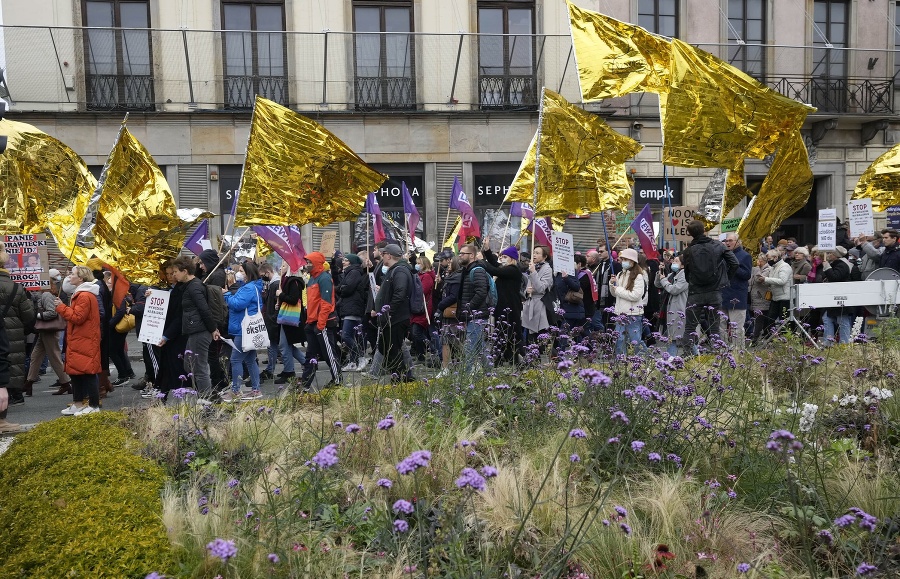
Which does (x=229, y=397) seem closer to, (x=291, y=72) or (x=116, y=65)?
(x=291, y=72)

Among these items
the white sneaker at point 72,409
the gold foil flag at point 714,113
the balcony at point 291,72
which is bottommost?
the white sneaker at point 72,409

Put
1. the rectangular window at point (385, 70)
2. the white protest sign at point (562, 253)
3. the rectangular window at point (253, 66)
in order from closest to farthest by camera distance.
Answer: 1. the white protest sign at point (562, 253)
2. the rectangular window at point (253, 66)
3. the rectangular window at point (385, 70)

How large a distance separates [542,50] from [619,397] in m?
20.2

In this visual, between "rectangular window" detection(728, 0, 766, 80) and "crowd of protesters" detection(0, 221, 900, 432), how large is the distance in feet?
44.4

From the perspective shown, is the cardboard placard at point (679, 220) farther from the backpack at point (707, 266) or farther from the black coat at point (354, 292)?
the black coat at point (354, 292)

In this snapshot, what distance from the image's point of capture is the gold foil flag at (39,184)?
11.1 metres

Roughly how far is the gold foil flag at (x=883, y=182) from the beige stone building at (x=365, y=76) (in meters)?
8.90

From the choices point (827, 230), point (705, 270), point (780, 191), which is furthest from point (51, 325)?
point (827, 230)

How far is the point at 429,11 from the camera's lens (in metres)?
24.3

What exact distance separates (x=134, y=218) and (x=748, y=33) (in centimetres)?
2159

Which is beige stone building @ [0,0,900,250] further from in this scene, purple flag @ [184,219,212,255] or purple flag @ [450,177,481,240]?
purple flag @ [184,219,212,255]

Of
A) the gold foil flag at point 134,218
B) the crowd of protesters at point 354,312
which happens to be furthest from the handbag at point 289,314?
the gold foil flag at point 134,218

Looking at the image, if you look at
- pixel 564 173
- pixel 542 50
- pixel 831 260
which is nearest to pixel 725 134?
pixel 564 173

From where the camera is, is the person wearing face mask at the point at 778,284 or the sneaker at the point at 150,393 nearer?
the sneaker at the point at 150,393
